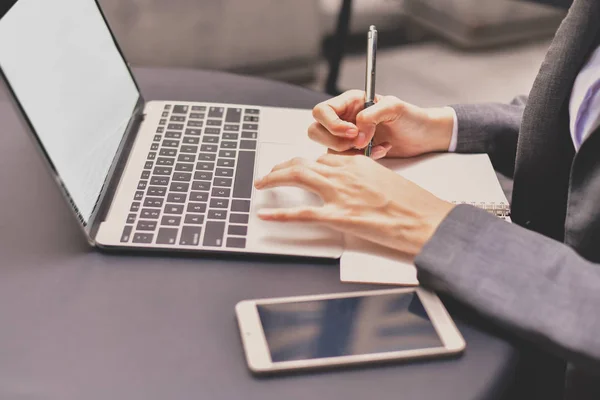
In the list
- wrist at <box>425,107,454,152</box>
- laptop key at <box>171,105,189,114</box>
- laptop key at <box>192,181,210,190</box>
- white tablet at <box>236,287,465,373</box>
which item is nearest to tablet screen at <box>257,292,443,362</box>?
white tablet at <box>236,287,465,373</box>

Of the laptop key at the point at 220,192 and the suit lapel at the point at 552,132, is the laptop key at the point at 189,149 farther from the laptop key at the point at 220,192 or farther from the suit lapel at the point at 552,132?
the suit lapel at the point at 552,132

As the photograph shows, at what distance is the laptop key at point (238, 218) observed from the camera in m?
0.69

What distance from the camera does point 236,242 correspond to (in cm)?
67

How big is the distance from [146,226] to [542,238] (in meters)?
0.41

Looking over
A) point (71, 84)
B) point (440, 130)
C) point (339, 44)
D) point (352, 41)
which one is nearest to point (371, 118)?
point (440, 130)

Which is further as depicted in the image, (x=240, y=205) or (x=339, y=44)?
(x=339, y=44)

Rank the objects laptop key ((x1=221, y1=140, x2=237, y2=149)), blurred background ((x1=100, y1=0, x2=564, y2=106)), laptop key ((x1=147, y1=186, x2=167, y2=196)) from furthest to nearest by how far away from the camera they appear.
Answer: blurred background ((x1=100, y1=0, x2=564, y2=106)) → laptop key ((x1=221, y1=140, x2=237, y2=149)) → laptop key ((x1=147, y1=186, x2=167, y2=196))

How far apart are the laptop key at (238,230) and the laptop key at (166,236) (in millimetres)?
58

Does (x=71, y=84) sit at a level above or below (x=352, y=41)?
above

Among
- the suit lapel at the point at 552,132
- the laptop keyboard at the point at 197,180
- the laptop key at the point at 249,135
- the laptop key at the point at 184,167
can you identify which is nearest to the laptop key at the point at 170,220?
Answer: the laptop keyboard at the point at 197,180

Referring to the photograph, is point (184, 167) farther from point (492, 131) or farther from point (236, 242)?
point (492, 131)

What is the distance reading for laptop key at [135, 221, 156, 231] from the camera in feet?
2.23

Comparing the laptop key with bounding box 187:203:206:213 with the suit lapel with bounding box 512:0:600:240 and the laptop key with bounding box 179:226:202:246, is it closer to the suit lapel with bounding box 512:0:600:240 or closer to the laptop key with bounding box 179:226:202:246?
the laptop key with bounding box 179:226:202:246

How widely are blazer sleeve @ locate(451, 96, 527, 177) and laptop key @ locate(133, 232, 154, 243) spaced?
0.45 m
